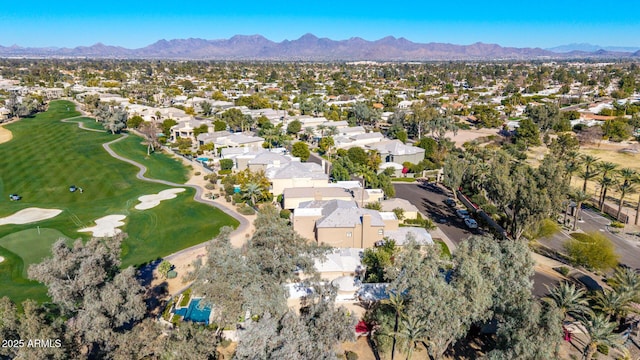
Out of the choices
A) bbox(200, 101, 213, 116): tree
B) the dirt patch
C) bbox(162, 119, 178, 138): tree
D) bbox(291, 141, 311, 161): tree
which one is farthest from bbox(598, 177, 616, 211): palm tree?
bbox(200, 101, 213, 116): tree

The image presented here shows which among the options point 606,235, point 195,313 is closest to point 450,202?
point 606,235

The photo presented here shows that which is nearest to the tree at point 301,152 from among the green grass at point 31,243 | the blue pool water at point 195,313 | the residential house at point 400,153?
the residential house at point 400,153

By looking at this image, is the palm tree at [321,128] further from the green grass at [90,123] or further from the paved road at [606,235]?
the green grass at [90,123]

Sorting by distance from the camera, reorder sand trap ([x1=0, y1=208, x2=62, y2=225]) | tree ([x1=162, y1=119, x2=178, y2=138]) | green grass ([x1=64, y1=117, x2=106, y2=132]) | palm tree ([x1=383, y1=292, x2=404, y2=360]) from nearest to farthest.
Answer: palm tree ([x1=383, y1=292, x2=404, y2=360]), sand trap ([x1=0, y1=208, x2=62, y2=225]), tree ([x1=162, y1=119, x2=178, y2=138]), green grass ([x1=64, y1=117, x2=106, y2=132])

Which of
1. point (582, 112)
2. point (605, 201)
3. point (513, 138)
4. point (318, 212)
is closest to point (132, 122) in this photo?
point (318, 212)

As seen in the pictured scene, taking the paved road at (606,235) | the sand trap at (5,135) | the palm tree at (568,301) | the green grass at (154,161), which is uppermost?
the sand trap at (5,135)

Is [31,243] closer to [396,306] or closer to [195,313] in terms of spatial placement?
[195,313]

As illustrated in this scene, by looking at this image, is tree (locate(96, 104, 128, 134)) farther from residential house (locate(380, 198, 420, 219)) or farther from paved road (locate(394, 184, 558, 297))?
residential house (locate(380, 198, 420, 219))
